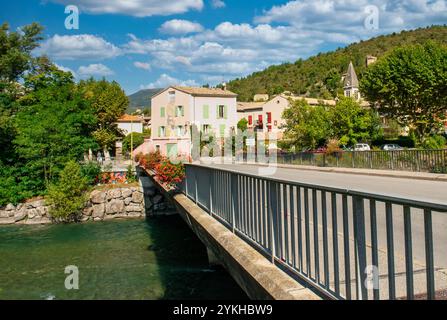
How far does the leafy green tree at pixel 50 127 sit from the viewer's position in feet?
98.8

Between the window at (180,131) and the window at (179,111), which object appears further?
the window at (179,111)

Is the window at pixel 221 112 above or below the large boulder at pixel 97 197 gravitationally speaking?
above

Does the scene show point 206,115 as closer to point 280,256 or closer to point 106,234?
point 106,234

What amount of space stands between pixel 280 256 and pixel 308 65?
15317 centimetres

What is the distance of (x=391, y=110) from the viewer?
42.9m

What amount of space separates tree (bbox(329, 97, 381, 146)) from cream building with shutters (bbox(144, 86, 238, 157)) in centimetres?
2202

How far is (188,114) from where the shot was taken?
54938 millimetres

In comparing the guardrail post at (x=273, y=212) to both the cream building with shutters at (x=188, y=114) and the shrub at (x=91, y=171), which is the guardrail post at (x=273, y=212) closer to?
the shrub at (x=91, y=171)

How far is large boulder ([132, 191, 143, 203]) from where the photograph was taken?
31250mm

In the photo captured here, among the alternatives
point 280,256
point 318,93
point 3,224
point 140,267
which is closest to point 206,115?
point 3,224

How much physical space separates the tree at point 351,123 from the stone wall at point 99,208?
1685 cm

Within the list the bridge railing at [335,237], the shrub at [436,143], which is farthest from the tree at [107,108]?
the bridge railing at [335,237]

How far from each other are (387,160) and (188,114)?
35.9 m

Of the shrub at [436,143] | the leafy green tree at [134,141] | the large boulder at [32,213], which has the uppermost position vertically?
the leafy green tree at [134,141]
